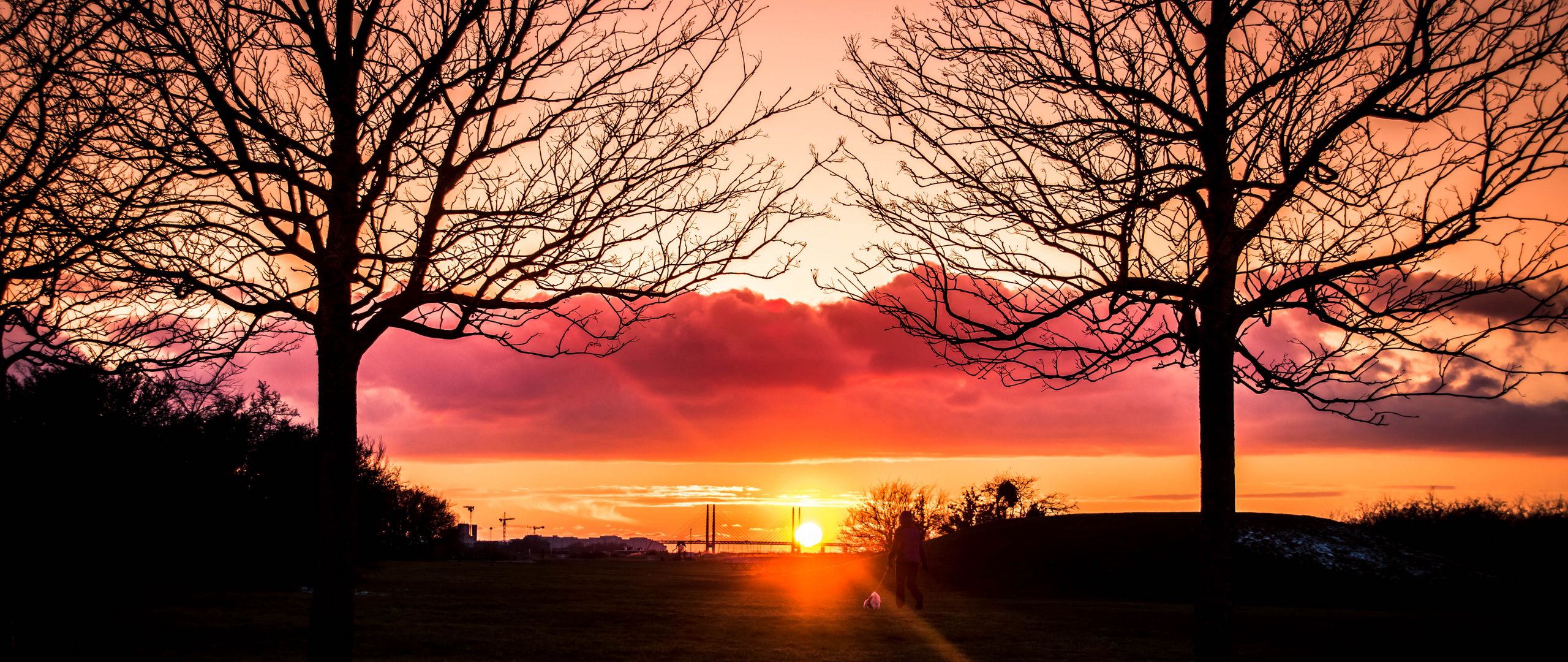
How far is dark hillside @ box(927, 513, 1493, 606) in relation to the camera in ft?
92.0

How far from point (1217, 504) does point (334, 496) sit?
7317 millimetres

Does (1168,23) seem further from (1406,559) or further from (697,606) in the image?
(1406,559)

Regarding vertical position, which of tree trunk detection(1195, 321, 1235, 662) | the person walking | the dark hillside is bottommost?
the dark hillside

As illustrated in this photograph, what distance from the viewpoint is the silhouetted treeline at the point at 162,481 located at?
56.5ft

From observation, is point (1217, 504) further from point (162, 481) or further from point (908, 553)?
point (162, 481)

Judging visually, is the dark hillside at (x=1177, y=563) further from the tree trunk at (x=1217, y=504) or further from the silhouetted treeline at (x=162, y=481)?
the tree trunk at (x=1217, y=504)

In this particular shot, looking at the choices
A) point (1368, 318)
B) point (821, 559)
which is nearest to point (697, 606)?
point (1368, 318)

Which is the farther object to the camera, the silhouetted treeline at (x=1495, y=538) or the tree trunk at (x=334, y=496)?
the silhouetted treeline at (x=1495, y=538)

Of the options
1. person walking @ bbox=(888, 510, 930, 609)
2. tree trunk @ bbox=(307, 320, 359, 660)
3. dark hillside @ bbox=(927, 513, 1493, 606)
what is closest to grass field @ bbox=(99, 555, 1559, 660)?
person walking @ bbox=(888, 510, 930, 609)

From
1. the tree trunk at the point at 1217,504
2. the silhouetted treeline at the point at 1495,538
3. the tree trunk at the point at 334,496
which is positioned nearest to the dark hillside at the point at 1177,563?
the silhouetted treeline at the point at 1495,538

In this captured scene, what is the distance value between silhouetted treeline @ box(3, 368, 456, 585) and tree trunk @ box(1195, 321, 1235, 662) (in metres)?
8.81

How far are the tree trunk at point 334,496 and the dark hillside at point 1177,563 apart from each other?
919 inches

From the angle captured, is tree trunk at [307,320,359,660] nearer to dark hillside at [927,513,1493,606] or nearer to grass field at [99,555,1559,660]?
grass field at [99,555,1559,660]

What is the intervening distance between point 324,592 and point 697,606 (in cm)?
1359
